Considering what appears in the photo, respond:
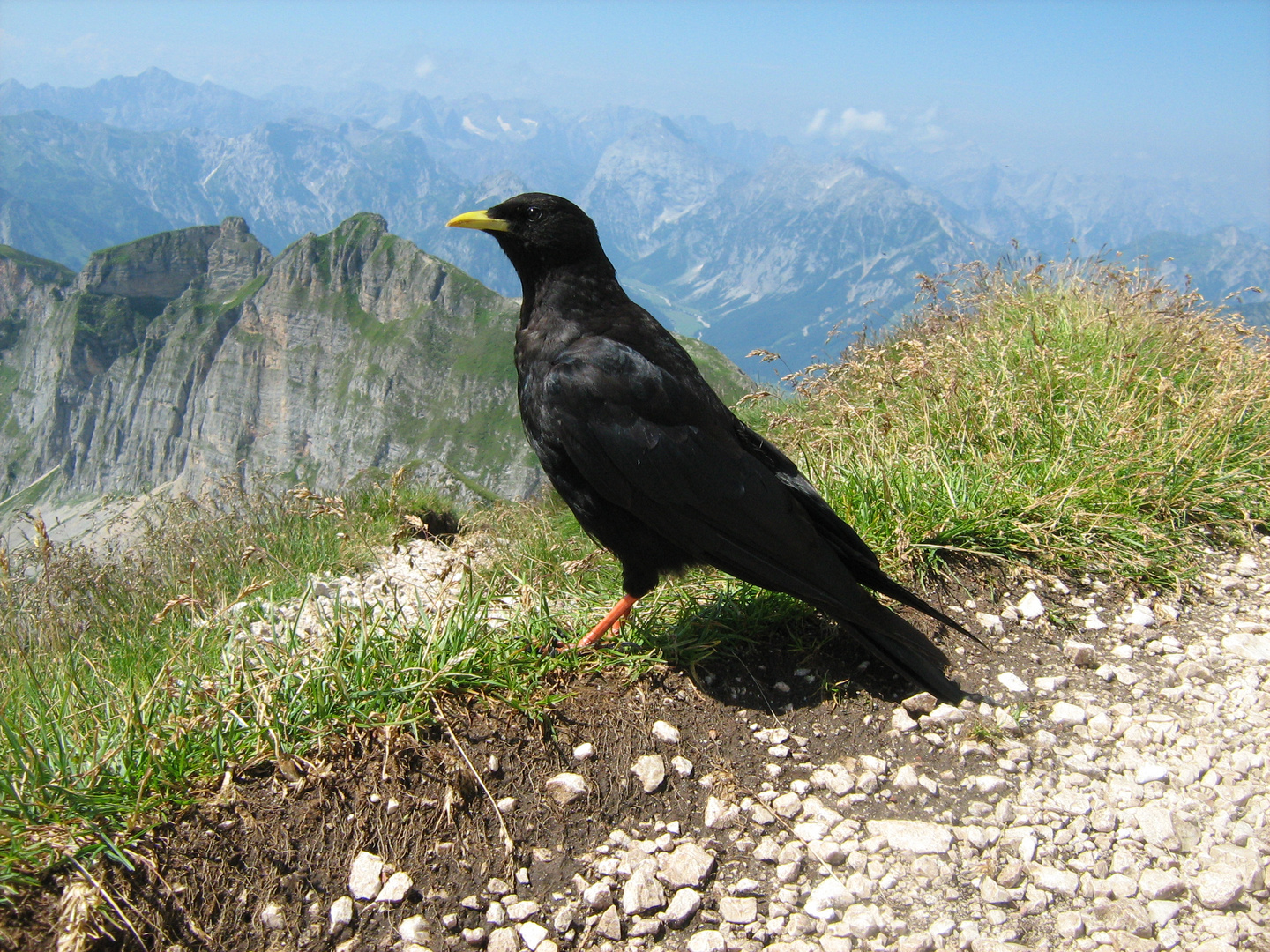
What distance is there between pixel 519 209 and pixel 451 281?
124 meters

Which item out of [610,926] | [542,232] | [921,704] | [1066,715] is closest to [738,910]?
[610,926]

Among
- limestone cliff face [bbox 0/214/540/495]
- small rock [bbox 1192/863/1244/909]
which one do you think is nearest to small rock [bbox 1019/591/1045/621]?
small rock [bbox 1192/863/1244/909]

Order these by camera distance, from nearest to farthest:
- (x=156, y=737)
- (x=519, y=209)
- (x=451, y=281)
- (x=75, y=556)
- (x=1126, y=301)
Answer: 1. (x=156, y=737)
2. (x=519, y=209)
3. (x=75, y=556)
4. (x=1126, y=301)
5. (x=451, y=281)

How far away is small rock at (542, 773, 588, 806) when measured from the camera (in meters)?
2.52

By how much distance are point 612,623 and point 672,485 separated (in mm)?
749

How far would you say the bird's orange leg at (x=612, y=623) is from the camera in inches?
126

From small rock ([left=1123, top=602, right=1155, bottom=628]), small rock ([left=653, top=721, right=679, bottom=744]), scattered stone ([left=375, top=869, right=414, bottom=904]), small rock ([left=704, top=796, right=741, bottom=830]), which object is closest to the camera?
scattered stone ([left=375, top=869, right=414, bottom=904])

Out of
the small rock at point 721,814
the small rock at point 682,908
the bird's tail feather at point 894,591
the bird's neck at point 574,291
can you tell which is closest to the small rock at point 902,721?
the bird's tail feather at point 894,591

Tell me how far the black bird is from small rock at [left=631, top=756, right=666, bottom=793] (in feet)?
2.12

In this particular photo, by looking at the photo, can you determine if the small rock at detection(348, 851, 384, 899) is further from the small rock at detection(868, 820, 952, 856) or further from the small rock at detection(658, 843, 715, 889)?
the small rock at detection(868, 820, 952, 856)

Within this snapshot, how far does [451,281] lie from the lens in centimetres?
11956

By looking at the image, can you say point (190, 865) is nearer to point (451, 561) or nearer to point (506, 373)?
point (451, 561)

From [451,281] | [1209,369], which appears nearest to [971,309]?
[1209,369]

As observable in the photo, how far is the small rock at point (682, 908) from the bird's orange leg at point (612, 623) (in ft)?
3.83
